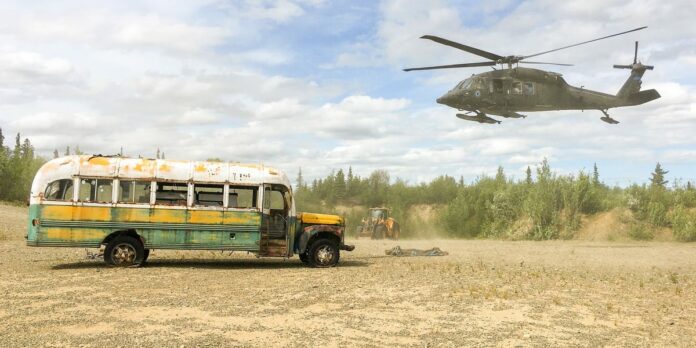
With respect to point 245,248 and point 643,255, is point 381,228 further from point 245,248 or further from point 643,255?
point 245,248

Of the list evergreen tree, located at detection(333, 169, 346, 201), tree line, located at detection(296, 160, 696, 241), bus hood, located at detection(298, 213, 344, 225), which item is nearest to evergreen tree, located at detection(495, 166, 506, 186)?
tree line, located at detection(296, 160, 696, 241)

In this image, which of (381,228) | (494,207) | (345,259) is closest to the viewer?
(345,259)

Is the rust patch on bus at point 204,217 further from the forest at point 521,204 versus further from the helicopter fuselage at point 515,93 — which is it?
the forest at point 521,204

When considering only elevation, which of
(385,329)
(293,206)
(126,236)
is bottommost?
(385,329)

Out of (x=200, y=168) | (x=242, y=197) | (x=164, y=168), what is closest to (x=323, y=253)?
(x=242, y=197)

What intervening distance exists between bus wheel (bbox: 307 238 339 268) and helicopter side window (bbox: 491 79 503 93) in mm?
11067

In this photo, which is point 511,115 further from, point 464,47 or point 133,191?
point 133,191

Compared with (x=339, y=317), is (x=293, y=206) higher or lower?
higher

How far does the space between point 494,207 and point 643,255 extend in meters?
20.3

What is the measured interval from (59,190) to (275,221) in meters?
5.51

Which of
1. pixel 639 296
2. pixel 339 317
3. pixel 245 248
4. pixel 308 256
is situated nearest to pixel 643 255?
pixel 639 296

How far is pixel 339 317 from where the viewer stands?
870 cm

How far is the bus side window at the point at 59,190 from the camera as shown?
44.2 ft

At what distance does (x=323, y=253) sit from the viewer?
1516 centimetres
